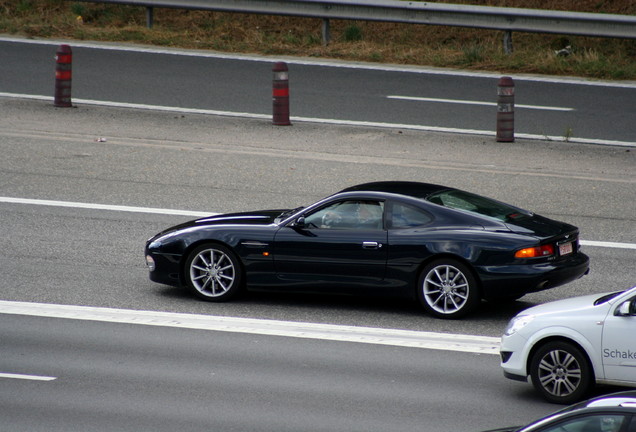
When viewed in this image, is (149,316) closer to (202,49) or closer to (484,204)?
(484,204)

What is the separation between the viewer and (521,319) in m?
8.84

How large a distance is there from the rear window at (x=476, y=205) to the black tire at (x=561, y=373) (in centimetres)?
254

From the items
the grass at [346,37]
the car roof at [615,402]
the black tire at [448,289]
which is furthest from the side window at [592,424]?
the grass at [346,37]

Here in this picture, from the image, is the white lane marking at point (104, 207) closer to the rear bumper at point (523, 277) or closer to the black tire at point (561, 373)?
the rear bumper at point (523, 277)

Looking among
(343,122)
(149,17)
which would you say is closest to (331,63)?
(343,122)

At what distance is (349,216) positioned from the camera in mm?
11156

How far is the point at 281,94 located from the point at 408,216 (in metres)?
8.67

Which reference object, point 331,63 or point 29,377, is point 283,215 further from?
point 331,63

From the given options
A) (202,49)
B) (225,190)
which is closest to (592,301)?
(225,190)

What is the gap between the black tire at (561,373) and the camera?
851 centimetres

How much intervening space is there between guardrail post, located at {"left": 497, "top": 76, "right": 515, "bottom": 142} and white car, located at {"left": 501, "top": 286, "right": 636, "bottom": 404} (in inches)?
381

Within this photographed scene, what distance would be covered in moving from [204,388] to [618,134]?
12.6 meters

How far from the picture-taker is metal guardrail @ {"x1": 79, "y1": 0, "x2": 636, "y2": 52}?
77.8 feet

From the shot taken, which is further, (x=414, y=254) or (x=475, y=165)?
(x=475, y=165)
